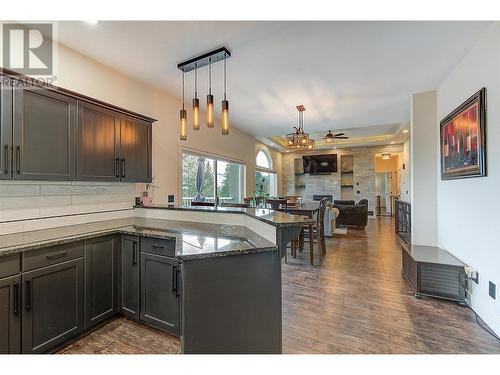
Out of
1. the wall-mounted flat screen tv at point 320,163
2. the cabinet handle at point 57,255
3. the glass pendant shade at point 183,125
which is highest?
the wall-mounted flat screen tv at point 320,163

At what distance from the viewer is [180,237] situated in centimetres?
192

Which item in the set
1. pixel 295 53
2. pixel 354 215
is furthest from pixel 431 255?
pixel 354 215

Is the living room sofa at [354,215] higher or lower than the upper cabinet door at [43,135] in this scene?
lower

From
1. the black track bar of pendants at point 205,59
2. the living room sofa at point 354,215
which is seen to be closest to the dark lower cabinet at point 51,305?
the black track bar of pendants at point 205,59

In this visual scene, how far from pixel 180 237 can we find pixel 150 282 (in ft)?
1.87

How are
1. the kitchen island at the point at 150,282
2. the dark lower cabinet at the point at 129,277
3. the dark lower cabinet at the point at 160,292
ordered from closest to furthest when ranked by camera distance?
the kitchen island at the point at 150,282 → the dark lower cabinet at the point at 160,292 → the dark lower cabinet at the point at 129,277

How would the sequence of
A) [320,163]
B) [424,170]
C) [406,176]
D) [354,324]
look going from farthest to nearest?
1. [320,163]
2. [406,176]
3. [424,170]
4. [354,324]

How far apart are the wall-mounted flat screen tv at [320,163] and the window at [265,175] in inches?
59.9

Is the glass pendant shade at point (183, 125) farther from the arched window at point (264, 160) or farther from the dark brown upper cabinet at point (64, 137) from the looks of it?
the arched window at point (264, 160)

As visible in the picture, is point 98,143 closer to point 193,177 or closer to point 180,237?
point 180,237

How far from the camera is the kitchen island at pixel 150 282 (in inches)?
57.9

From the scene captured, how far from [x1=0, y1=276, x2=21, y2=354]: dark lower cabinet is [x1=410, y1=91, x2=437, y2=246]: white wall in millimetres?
4595
